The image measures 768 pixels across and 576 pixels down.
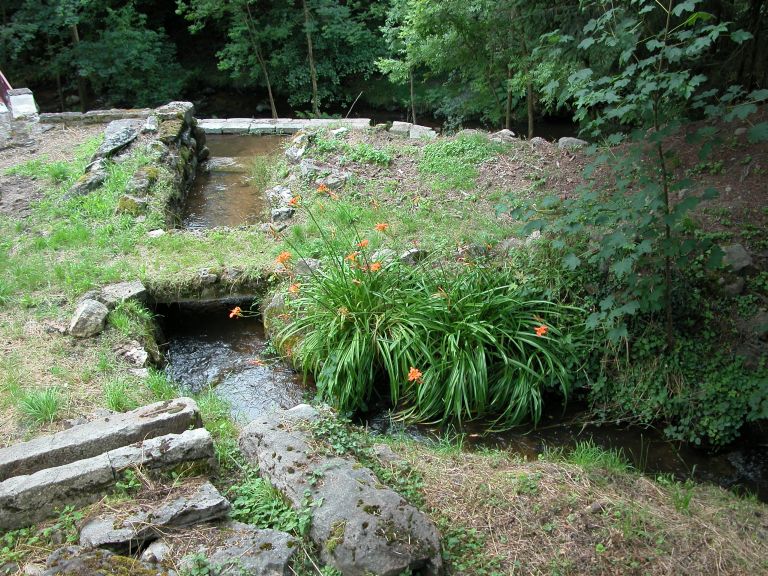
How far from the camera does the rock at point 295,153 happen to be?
29.8 feet

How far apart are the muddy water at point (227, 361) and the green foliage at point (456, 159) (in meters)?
2.81

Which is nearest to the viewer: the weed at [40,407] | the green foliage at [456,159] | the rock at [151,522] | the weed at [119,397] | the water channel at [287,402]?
the rock at [151,522]

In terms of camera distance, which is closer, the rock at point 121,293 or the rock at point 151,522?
the rock at point 151,522

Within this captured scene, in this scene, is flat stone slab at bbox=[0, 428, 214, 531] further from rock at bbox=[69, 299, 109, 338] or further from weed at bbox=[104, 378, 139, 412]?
rock at bbox=[69, 299, 109, 338]

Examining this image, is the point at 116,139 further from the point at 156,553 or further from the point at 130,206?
the point at 156,553

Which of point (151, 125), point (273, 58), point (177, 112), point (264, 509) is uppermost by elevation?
point (273, 58)

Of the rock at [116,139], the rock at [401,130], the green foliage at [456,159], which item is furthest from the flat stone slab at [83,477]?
the rock at [401,130]

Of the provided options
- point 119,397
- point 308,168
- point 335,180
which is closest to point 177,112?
point 308,168

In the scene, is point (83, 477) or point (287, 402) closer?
point (83, 477)

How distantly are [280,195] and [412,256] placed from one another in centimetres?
292

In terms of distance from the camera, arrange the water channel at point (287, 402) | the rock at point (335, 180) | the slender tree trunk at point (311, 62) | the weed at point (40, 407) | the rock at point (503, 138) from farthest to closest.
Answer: the slender tree trunk at point (311, 62) < the rock at point (503, 138) < the rock at point (335, 180) < the water channel at point (287, 402) < the weed at point (40, 407)

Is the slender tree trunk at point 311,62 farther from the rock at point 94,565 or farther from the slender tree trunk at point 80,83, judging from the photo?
the rock at point 94,565

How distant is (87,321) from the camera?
4980mm

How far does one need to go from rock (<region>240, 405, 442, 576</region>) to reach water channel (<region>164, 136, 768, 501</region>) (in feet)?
4.49
